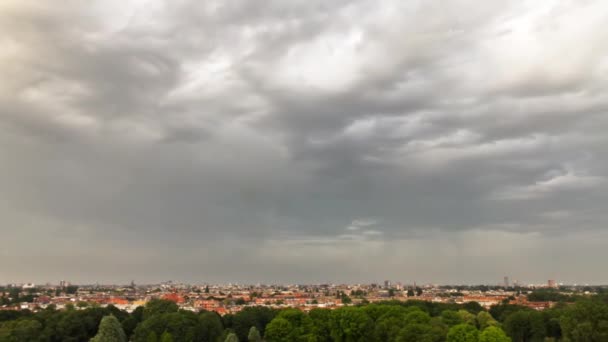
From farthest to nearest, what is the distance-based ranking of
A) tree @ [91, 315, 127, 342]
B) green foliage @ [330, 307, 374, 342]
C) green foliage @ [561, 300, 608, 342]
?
green foliage @ [330, 307, 374, 342] < tree @ [91, 315, 127, 342] < green foliage @ [561, 300, 608, 342]

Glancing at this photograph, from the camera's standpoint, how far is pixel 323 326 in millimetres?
72000

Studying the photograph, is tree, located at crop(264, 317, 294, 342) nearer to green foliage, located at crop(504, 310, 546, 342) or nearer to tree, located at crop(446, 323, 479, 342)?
tree, located at crop(446, 323, 479, 342)

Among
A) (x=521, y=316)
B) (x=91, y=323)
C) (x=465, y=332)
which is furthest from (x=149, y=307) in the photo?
(x=521, y=316)

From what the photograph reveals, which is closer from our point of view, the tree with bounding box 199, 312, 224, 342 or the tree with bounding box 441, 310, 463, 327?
the tree with bounding box 199, 312, 224, 342

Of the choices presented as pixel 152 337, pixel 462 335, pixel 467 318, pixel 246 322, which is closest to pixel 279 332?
pixel 246 322

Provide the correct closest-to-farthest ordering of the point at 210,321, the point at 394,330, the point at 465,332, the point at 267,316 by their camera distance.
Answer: the point at 465,332, the point at 394,330, the point at 210,321, the point at 267,316

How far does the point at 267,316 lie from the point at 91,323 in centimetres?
2840

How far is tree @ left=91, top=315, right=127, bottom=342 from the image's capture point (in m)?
58.9

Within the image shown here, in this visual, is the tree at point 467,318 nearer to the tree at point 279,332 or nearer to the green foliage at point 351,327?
the green foliage at point 351,327

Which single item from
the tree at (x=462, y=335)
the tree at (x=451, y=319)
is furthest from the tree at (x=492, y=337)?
the tree at (x=451, y=319)

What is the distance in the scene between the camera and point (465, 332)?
182ft

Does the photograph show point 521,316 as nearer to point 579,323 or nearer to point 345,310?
point 579,323

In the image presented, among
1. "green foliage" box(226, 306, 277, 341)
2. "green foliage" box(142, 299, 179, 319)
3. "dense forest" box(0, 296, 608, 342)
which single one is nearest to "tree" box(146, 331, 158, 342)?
"dense forest" box(0, 296, 608, 342)

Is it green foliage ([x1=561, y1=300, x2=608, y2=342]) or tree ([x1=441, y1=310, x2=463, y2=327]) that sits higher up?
green foliage ([x1=561, y1=300, x2=608, y2=342])
